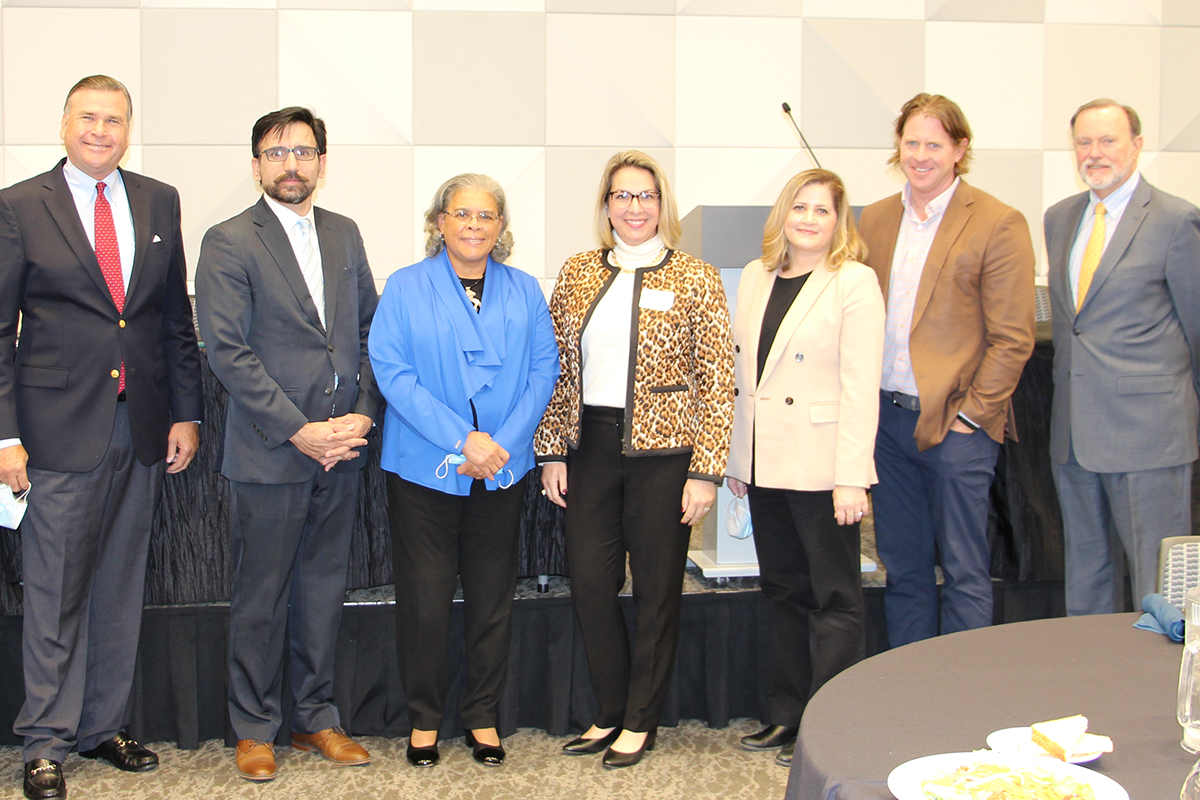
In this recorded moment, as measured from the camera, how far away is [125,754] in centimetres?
261

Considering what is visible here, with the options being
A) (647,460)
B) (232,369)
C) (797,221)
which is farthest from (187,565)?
(797,221)

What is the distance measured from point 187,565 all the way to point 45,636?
1.36 feet

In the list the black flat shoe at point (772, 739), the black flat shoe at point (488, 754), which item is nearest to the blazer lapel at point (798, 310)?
the black flat shoe at point (772, 739)

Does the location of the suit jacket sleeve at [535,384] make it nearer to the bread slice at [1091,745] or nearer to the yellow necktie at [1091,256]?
the yellow necktie at [1091,256]

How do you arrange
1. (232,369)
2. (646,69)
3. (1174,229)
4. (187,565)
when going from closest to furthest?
(232,369) → (1174,229) → (187,565) → (646,69)

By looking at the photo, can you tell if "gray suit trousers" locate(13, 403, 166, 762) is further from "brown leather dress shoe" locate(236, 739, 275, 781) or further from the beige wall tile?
the beige wall tile

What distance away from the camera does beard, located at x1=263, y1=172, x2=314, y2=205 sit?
2.55 meters

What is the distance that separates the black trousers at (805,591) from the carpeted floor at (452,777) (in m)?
0.25

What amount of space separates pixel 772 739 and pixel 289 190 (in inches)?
80.2

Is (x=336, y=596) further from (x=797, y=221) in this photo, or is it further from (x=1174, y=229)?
(x=1174, y=229)

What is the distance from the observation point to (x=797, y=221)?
8.21ft

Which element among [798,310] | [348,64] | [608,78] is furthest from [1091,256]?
[348,64]

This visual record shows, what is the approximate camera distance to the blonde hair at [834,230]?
98.5 inches

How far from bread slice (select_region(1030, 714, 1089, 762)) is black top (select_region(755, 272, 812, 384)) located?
5.10 feet
